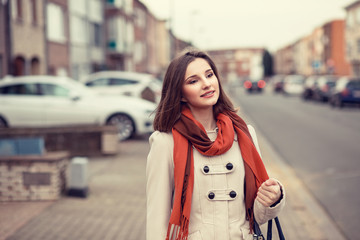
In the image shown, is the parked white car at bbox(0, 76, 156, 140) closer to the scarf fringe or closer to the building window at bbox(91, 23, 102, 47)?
the scarf fringe

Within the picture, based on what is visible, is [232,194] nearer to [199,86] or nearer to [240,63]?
[199,86]

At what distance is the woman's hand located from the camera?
229cm

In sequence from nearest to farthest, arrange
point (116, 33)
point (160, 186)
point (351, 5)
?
1. point (160, 186)
2. point (116, 33)
3. point (351, 5)

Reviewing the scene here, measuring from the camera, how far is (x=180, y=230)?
7.71 feet

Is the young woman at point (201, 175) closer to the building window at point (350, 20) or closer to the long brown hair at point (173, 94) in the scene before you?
the long brown hair at point (173, 94)

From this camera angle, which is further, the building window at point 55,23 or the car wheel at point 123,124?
the building window at point 55,23

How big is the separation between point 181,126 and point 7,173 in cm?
510

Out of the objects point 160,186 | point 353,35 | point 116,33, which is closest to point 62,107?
point 160,186

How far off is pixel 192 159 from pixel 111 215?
403 centimetres

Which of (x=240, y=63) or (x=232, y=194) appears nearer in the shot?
(x=232, y=194)

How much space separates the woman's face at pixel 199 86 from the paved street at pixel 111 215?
3.08 metres

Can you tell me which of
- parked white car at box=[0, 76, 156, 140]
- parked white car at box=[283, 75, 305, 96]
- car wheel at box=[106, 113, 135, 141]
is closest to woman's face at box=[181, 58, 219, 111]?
parked white car at box=[0, 76, 156, 140]

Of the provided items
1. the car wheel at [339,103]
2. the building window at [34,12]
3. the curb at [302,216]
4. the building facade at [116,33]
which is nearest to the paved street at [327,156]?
the curb at [302,216]

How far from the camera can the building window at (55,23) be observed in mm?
26670
